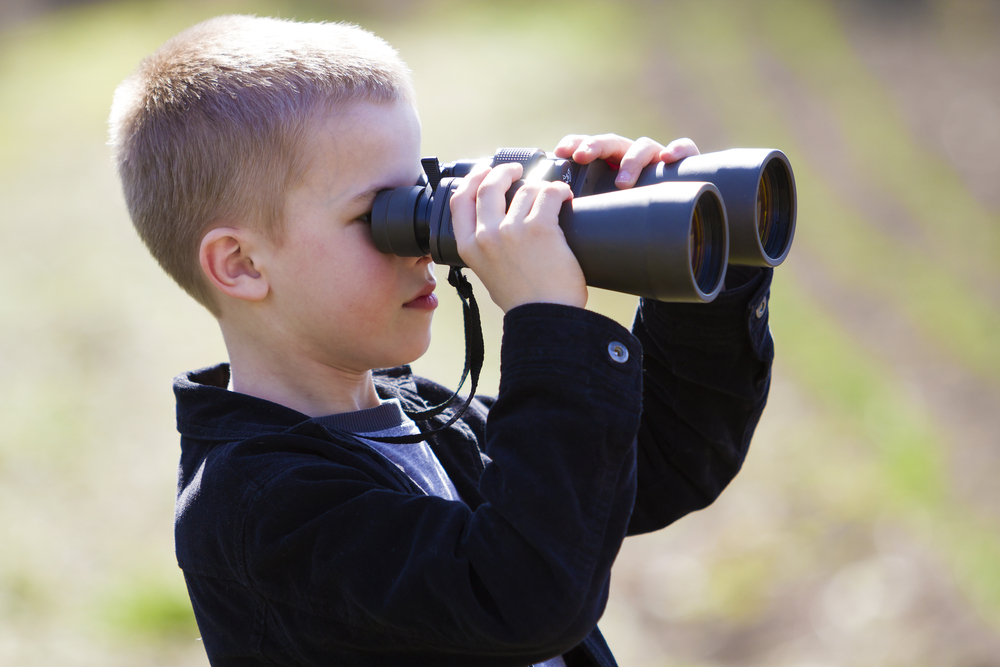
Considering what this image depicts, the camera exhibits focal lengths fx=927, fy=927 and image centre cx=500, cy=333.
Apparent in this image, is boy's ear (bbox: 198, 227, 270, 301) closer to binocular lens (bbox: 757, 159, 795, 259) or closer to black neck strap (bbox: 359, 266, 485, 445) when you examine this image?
black neck strap (bbox: 359, 266, 485, 445)

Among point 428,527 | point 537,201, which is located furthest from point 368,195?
point 428,527

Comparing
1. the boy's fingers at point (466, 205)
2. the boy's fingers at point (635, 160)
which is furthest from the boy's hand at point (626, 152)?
the boy's fingers at point (466, 205)

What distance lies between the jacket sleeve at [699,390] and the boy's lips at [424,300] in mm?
389

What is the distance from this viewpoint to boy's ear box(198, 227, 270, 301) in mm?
1412

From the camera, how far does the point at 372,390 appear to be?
1.60 metres

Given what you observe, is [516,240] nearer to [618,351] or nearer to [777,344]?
[618,351]

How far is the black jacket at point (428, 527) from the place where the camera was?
1.10m

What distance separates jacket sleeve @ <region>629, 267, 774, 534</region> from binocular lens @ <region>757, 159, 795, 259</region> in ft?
0.32

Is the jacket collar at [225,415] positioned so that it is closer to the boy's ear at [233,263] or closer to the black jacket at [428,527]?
the black jacket at [428,527]

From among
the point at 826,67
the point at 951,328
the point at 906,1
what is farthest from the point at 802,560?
the point at 906,1

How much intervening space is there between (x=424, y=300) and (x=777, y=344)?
3.98 metres

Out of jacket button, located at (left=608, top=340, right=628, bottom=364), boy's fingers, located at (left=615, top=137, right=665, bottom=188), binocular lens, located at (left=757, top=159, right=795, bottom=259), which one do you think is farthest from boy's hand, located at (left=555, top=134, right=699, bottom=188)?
jacket button, located at (left=608, top=340, right=628, bottom=364)

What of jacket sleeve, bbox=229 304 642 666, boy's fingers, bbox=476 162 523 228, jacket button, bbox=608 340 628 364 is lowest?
jacket sleeve, bbox=229 304 642 666

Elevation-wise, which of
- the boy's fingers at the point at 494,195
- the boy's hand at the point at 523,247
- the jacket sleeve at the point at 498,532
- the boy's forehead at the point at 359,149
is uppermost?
the boy's forehead at the point at 359,149
